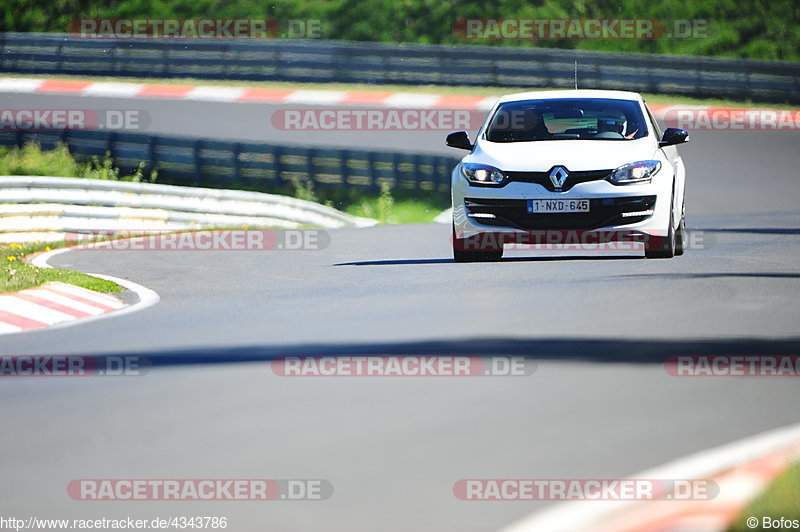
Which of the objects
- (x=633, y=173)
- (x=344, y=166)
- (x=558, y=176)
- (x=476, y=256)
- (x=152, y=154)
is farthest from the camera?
(x=152, y=154)

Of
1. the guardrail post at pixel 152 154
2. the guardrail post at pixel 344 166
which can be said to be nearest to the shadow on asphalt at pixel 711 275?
the guardrail post at pixel 344 166

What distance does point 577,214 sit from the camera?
12.6 m

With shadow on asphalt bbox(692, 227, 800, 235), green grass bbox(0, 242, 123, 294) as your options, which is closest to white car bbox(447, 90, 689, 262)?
green grass bbox(0, 242, 123, 294)

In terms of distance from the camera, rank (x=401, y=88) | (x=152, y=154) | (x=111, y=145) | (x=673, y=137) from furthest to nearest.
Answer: (x=401, y=88) → (x=111, y=145) → (x=152, y=154) → (x=673, y=137)

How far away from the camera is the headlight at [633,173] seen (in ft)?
41.5

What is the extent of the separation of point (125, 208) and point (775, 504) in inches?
636

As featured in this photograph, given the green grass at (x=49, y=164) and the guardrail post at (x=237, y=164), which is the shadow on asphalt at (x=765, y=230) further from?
the green grass at (x=49, y=164)

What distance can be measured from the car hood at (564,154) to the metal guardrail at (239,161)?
32.9ft

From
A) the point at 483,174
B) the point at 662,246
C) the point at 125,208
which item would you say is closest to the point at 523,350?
the point at 483,174

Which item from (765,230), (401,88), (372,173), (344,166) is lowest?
(765,230)

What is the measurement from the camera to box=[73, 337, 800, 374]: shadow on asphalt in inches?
346

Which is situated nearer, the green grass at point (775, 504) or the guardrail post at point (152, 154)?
the green grass at point (775, 504)

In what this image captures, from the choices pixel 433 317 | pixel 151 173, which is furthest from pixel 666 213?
pixel 151 173

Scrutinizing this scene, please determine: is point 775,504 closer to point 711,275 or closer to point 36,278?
point 711,275
